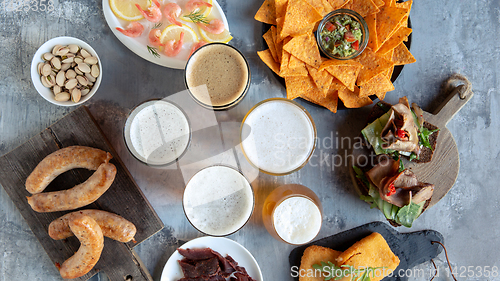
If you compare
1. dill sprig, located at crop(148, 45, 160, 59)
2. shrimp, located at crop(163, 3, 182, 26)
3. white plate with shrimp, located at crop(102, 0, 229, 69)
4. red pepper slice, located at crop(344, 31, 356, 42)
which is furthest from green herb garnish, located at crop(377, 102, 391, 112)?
dill sprig, located at crop(148, 45, 160, 59)

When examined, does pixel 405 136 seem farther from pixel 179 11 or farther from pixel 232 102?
pixel 179 11

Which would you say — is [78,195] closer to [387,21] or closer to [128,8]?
[128,8]

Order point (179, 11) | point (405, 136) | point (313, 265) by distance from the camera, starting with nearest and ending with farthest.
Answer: point (405, 136), point (179, 11), point (313, 265)

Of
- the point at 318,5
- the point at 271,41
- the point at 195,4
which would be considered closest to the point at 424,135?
the point at 318,5

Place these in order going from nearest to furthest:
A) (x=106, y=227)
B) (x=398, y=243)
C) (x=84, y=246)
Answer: (x=84, y=246) < (x=106, y=227) < (x=398, y=243)

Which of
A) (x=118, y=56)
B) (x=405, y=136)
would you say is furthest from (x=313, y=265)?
(x=118, y=56)

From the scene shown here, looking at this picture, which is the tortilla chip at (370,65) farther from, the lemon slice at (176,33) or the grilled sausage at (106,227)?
the grilled sausage at (106,227)
